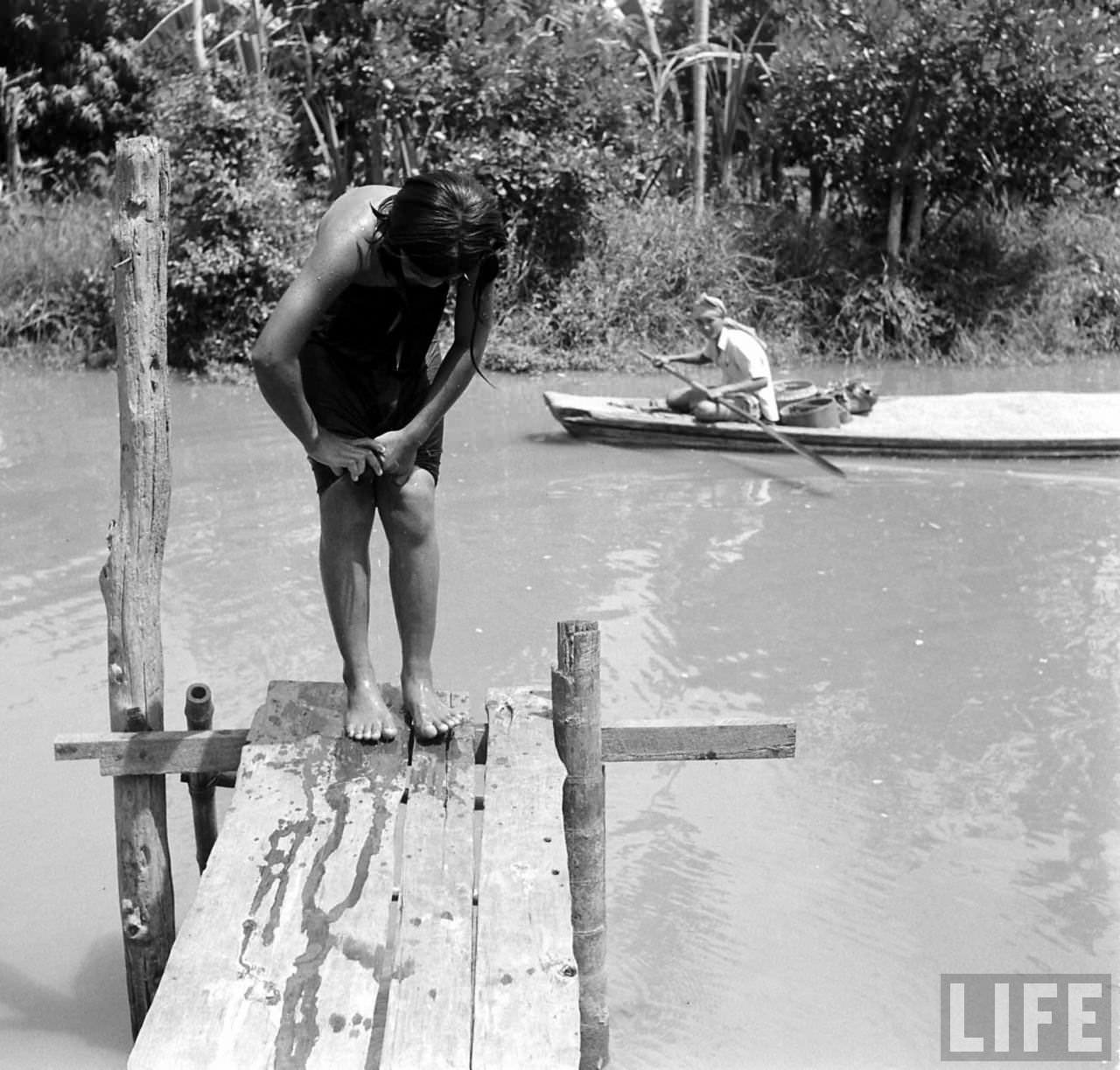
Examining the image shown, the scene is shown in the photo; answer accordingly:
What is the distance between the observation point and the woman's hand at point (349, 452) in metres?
3.27

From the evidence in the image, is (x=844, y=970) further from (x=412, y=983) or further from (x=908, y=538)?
(x=908, y=538)

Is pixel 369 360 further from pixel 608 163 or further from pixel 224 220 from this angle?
pixel 608 163

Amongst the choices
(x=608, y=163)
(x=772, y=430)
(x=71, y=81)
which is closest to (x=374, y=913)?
(x=772, y=430)

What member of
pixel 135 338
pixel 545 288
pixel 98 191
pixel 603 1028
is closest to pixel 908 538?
pixel 603 1028

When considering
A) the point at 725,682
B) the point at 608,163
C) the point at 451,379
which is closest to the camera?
the point at 451,379

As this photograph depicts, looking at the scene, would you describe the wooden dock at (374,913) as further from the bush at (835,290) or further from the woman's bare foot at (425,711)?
the bush at (835,290)

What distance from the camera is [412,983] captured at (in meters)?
2.57

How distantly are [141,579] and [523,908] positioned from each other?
1.22 m

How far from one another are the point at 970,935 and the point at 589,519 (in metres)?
4.48

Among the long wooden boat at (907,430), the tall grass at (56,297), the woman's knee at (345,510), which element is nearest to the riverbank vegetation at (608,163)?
the tall grass at (56,297)

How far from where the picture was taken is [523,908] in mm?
2775

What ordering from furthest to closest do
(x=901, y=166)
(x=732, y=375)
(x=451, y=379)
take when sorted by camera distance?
(x=901, y=166) → (x=732, y=375) → (x=451, y=379)

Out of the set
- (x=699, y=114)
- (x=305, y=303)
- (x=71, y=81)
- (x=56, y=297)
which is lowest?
(x=56, y=297)

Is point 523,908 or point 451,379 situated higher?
point 451,379
